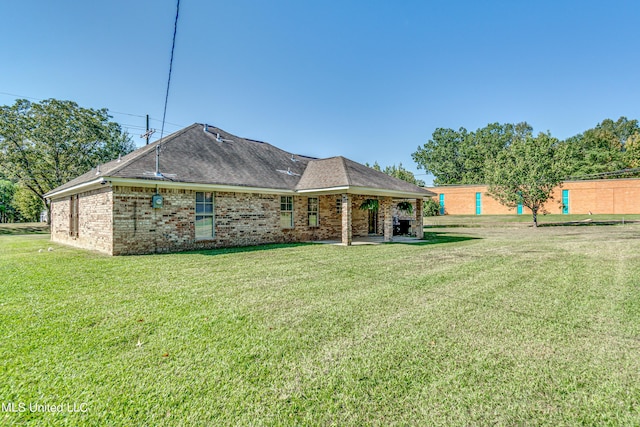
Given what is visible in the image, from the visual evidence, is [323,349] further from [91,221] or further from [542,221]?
[542,221]

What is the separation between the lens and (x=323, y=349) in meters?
3.29

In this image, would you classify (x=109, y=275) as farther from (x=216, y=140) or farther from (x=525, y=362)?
(x=216, y=140)

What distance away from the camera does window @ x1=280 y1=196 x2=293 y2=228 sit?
14273 mm

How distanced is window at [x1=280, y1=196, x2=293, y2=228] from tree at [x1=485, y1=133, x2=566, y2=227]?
57.1 ft

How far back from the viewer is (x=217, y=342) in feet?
11.2

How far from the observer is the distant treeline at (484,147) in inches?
1820

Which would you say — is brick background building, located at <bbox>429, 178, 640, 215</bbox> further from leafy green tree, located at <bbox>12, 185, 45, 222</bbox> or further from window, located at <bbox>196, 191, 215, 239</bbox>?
leafy green tree, located at <bbox>12, 185, 45, 222</bbox>

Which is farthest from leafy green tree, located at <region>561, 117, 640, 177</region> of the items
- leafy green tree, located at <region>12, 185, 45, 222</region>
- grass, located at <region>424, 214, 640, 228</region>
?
leafy green tree, located at <region>12, 185, 45, 222</region>

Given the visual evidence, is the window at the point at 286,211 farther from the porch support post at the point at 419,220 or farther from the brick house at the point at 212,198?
the porch support post at the point at 419,220

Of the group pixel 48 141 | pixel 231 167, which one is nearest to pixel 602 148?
pixel 231 167

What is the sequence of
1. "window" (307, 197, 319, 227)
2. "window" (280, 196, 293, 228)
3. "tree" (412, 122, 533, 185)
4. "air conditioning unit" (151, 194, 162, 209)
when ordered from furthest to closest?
"tree" (412, 122, 533, 185), "window" (307, 197, 319, 227), "window" (280, 196, 293, 228), "air conditioning unit" (151, 194, 162, 209)

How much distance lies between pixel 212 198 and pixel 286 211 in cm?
362

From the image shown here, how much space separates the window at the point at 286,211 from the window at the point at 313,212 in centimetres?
108

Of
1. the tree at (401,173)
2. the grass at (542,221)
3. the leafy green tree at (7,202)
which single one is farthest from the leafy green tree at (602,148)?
the leafy green tree at (7,202)
